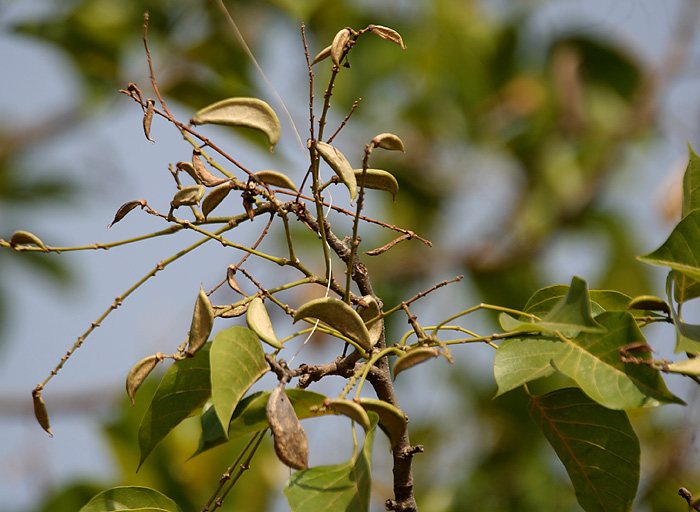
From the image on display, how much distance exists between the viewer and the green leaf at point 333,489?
47 cm

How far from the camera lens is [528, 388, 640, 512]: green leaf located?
1.85 ft

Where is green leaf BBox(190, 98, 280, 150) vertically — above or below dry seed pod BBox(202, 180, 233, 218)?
above

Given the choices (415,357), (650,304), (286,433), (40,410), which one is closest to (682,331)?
(650,304)

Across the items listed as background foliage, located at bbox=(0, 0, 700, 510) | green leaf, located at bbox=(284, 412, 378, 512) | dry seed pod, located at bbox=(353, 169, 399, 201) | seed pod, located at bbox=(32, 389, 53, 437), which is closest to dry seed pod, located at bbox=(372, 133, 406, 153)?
dry seed pod, located at bbox=(353, 169, 399, 201)

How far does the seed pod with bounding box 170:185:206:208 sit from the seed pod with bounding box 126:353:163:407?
13cm

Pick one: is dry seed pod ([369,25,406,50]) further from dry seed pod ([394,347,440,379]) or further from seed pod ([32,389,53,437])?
seed pod ([32,389,53,437])

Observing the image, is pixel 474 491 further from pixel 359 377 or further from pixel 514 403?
pixel 359 377

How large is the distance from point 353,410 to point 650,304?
0.94ft

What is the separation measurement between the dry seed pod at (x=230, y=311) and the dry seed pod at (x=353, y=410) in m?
0.14

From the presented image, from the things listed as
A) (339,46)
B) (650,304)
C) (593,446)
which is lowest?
(593,446)

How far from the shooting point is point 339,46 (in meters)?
0.58

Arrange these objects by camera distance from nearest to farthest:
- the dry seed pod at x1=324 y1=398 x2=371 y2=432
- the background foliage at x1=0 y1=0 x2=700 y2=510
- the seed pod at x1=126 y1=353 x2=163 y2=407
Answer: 1. the dry seed pod at x1=324 y1=398 x2=371 y2=432
2. the seed pod at x1=126 y1=353 x2=163 y2=407
3. the background foliage at x1=0 y1=0 x2=700 y2=510

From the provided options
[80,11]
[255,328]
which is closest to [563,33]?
[80,11]

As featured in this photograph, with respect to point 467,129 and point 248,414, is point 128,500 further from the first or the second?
point 467,129
